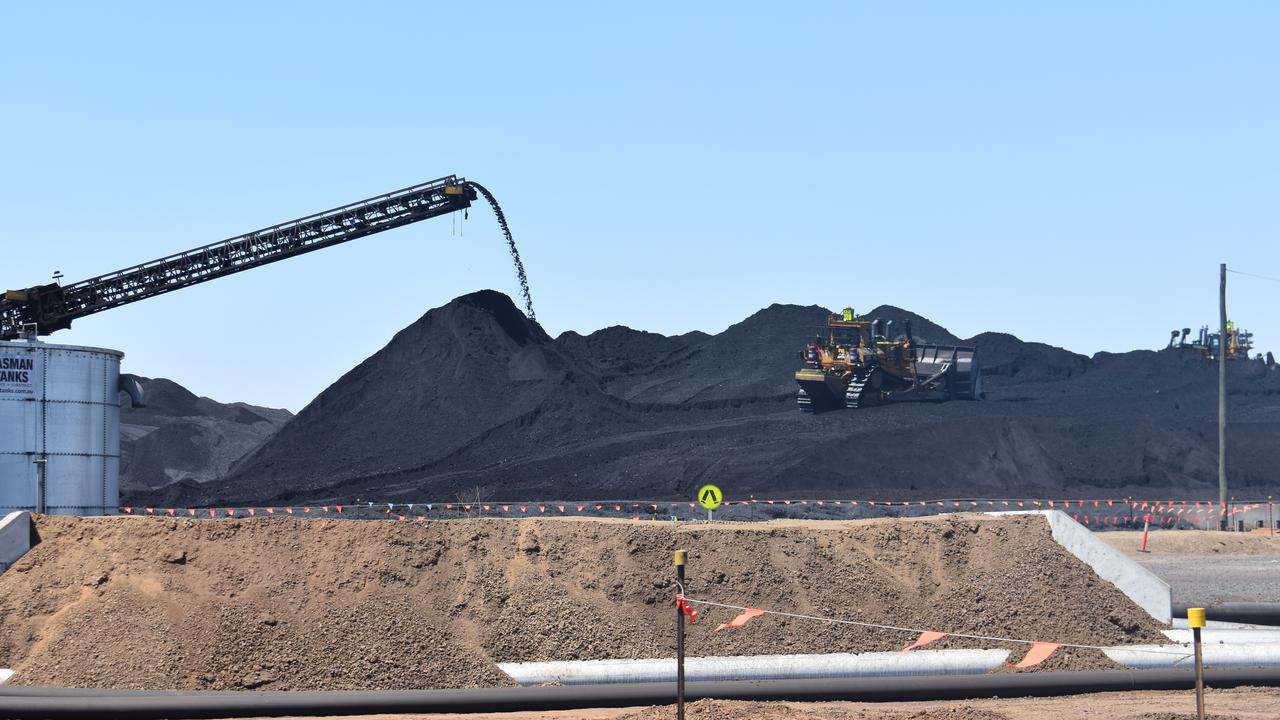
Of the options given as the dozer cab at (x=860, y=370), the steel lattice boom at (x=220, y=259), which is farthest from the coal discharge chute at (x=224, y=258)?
the dozer cab at (x=860, y=370)

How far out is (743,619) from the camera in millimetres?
20328

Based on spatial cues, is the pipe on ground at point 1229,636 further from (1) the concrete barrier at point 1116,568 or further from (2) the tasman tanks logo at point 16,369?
(2) the tasman tanks logo at point 16,369

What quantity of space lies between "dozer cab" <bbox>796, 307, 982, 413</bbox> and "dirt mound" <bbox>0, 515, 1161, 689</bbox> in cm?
4039

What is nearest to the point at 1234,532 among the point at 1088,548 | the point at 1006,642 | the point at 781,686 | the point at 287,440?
the point at 1088,548

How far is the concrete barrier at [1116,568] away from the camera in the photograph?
21625 mm

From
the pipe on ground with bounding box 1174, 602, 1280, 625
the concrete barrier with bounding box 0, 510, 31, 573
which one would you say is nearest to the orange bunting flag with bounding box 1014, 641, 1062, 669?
the pipe on ground with bounding box 1174, 602, 1280, 625

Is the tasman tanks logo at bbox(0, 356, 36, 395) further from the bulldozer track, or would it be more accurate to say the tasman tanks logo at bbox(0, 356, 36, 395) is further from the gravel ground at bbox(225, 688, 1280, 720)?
the bulldozer track

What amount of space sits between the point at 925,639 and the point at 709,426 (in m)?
47.7

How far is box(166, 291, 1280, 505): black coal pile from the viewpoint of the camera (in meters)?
58.0

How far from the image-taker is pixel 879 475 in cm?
5706

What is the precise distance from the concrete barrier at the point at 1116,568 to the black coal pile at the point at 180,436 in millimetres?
53864

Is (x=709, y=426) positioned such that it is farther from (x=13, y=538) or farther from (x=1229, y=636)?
(x=13, y=538)

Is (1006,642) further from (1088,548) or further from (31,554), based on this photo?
(31,554)

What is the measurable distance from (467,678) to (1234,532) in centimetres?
3049
